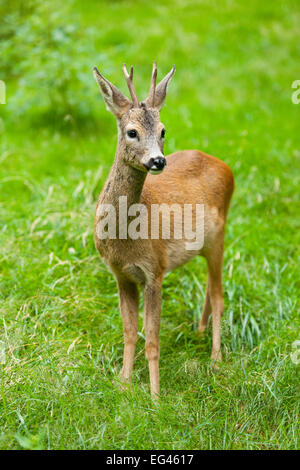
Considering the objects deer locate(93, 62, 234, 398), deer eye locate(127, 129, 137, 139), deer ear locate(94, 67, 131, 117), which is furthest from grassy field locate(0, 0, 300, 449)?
deer ear locate(94, 67, 131, 117)

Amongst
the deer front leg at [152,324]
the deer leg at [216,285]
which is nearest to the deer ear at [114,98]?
the deer front leg at [152,324]

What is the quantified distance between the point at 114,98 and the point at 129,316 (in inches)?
61.5

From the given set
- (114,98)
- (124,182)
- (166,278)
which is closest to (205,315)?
(166,278)

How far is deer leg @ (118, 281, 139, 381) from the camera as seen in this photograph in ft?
14.3

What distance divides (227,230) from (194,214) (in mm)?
1625

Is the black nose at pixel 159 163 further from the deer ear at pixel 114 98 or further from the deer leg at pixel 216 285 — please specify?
the deer leg at pixel 216 285

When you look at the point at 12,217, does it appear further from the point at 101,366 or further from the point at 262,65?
the point at 262,65

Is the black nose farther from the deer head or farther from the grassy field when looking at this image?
the grassy field

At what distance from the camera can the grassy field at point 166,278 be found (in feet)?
12.1

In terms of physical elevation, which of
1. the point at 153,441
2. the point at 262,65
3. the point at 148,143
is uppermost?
the point at 262,65

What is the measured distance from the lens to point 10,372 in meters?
3.92

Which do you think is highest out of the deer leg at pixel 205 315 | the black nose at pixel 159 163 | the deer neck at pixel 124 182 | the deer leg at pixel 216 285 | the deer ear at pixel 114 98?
the deer ear at pixel 114 98

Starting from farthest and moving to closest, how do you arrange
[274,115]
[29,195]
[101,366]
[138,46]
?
1. [138,46]
2. [274,115]
3. [29,195]
4. [101,366]

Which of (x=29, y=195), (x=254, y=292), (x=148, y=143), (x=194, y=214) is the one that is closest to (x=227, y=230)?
(x=254, y=292)
